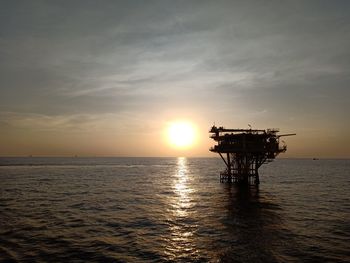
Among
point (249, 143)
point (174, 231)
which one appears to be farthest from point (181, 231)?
point (249, 143)

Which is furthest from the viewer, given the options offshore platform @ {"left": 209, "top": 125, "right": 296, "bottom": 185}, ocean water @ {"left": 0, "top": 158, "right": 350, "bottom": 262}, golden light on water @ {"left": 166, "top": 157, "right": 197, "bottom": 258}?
offshore platform @ {"left": 209, "top": 125, "right": 296, "bottom": 185}

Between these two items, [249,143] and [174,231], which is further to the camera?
[249,143]

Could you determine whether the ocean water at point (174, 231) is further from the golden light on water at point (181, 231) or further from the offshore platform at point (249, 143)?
the offshore platform at point (249, 143)

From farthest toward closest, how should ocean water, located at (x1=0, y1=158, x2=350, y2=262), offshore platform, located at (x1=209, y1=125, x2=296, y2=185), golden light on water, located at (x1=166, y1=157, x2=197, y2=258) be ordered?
1. offshore platform, located at (x1=209, y1=125, x2=296, y2=185)
2. golden light on water, located at (x1=166, y1=157, x2=197, y2=258)
3. ocean water, located at (x1=0, y1=158, x2=350, y2=262)

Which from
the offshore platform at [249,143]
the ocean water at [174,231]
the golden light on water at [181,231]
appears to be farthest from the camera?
the offshore platform at [249,143]

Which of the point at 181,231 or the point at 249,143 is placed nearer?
the point at 181,231

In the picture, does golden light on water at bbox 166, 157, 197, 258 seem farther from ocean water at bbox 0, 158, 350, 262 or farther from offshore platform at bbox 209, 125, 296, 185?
offshore platform at bbox 209, 125, 296, 185

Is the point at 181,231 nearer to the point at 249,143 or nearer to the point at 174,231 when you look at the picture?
the point at 174,231

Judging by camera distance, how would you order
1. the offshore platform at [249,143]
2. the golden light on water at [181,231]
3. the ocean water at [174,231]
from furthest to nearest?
the offshore platform at [249,143], the golden light on water at [181,231], the ocean water at [174,231]

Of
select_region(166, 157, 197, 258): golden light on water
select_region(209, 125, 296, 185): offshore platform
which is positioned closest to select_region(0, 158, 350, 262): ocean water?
select_region(166, 157, 197, 258): golden light on water

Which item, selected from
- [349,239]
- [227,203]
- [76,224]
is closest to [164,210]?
[227,203]

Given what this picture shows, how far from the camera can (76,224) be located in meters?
27.5

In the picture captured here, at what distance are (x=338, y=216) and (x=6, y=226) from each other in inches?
1264

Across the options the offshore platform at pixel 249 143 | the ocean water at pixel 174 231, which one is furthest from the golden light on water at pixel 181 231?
the offshore platform at pixel 249 143
